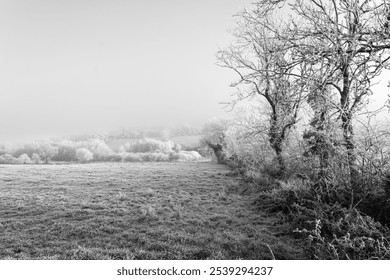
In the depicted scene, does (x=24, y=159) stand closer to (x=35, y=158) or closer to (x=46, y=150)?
(x=35, y=158)

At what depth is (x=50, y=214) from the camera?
9.20 meters

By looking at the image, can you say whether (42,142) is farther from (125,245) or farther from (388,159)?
(388,159)

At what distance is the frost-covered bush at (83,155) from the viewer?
92.6ft

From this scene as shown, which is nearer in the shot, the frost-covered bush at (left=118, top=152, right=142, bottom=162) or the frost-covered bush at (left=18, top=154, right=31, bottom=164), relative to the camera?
the frost-covered bush at (left=18, top=154, right=31, bottom=164)

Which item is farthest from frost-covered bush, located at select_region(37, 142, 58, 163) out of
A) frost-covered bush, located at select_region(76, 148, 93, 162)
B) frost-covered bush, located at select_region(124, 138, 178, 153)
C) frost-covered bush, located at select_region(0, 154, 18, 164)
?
frost-covered bush, located at select_region(124, 138, 178, 153)

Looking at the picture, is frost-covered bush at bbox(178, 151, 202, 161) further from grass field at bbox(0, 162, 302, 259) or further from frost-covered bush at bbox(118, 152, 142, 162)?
grass field at bbox(0, 162, 302, 259)

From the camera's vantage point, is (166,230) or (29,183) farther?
(29,183)

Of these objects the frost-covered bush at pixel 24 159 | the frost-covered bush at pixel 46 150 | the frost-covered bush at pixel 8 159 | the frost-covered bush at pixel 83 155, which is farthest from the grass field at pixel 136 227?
the frost-covered bush at pixel 8 159

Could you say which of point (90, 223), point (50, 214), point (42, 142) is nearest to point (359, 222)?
point (90, 223)

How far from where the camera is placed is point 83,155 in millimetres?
→ 29703

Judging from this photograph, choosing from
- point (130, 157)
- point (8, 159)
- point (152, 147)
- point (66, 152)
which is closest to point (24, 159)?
point (8, 159)

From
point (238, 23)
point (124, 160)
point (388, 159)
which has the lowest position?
point (124, 160)

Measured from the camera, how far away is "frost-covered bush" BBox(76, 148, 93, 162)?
2821 cm

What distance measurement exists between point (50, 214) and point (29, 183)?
31.0ft
